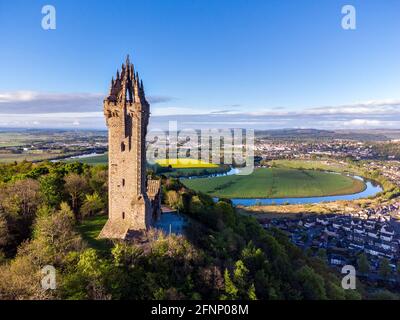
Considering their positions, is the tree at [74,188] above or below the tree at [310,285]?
above

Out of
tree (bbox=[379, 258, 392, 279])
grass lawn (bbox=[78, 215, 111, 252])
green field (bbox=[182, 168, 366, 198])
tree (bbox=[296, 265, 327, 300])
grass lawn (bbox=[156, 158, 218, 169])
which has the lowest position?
tree (bbox=[379, 258, 392, 279])

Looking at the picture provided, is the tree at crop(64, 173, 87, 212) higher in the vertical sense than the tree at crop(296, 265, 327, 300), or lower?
higher

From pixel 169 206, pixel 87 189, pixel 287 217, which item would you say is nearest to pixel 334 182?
pixel 287 217

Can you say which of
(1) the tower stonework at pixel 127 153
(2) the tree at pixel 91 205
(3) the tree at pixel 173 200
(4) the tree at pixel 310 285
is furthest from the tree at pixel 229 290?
(3) the tree at pixel 173 200

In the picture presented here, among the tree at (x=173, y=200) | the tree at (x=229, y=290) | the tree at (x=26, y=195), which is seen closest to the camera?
the tree at (x=229, y=290)

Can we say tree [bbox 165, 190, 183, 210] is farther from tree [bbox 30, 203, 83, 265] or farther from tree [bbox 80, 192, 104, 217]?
tree [bbox 30, 203, 83, 265]

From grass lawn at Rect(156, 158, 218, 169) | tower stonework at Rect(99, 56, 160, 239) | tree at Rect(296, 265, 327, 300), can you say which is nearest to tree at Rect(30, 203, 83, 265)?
tower stonework at Rect(99, 56, 160, 239)

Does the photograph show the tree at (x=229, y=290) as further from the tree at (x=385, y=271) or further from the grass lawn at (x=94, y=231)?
the tree at (x=385, y=271)
